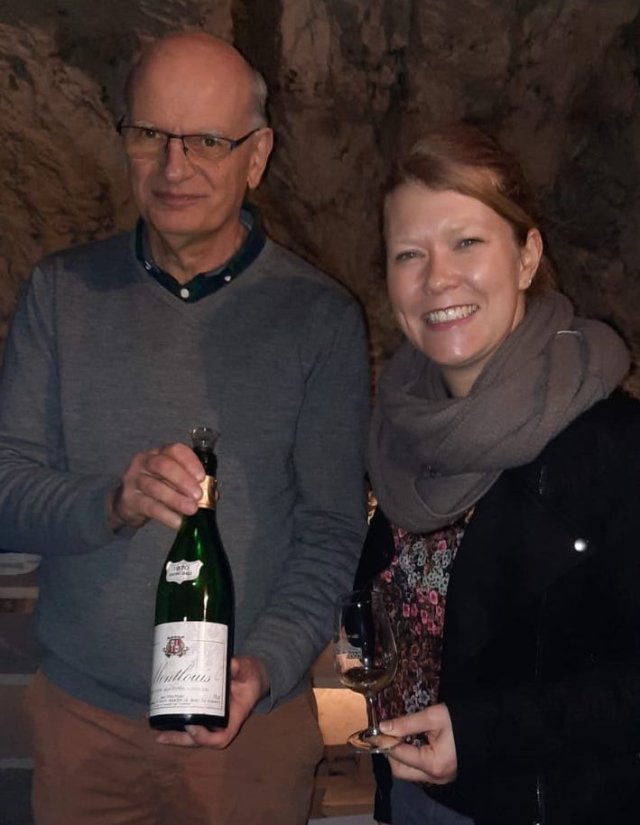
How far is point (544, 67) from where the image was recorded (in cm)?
351

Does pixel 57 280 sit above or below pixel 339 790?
above

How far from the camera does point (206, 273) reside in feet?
→ 6.00

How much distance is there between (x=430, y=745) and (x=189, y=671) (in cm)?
34

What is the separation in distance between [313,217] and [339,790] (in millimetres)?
2027

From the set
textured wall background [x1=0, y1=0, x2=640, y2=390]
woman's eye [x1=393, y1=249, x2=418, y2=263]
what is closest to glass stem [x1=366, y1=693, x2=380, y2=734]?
woman's eye [x1=393, y1=249, x2=418, y2=263]

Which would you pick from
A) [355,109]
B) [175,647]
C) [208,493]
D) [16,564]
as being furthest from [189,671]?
[355,109]

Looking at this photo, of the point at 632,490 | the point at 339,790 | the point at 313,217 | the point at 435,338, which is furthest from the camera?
the point at 313,217

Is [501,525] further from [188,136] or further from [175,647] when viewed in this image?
[188,136]

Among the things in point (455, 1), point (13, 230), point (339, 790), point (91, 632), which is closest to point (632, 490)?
point (91, 632)

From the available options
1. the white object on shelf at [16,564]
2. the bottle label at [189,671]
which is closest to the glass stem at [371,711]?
the bottle label at [189,671]

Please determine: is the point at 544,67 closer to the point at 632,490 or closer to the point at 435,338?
the point at 435,338

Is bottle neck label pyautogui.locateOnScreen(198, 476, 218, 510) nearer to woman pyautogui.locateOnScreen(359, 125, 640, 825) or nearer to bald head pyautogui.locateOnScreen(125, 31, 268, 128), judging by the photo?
woman pyautogui.locateOnScreen(359, 125, 640, 825)

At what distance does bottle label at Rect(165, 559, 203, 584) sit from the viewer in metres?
1.65

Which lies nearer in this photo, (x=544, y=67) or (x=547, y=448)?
(x=547, y=448)
